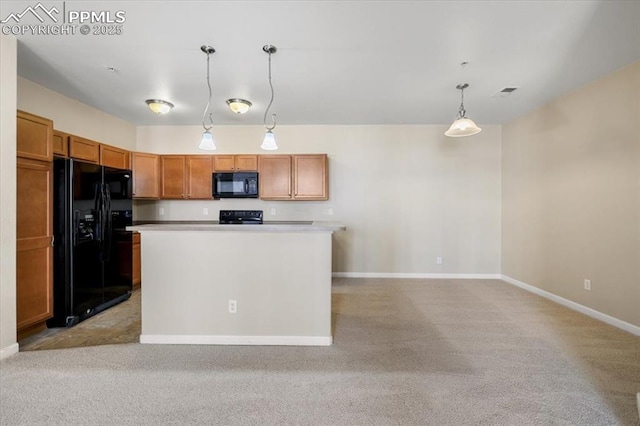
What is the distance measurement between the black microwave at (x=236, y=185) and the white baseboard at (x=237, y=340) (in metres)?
2.40

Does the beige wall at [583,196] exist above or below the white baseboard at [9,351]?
above

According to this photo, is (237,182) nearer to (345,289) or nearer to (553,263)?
(345,289)

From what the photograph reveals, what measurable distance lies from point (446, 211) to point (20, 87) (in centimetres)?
586

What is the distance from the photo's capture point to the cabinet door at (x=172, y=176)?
437 cm

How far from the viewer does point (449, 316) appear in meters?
2.92

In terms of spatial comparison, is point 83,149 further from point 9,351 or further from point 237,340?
point 237,340

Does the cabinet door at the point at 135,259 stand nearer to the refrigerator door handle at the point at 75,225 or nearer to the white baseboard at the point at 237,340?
the refrigerator door handle at the point at 75,225

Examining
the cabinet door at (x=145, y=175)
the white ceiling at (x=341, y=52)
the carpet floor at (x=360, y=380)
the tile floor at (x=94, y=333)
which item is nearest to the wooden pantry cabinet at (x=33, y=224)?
the tile floor at (x=94, y=333)

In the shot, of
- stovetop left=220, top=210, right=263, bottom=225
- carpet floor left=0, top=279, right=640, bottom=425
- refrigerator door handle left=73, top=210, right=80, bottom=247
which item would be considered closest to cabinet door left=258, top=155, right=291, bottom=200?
stovetop left=220, top=210, right=263, bottom=225

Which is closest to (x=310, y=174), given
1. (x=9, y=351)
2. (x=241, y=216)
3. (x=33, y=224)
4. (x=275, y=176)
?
(x=275, y=176)

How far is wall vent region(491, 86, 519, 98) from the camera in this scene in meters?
3.12

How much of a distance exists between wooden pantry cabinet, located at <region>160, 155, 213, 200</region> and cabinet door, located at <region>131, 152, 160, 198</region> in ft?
0.28

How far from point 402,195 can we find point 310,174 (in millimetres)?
1634

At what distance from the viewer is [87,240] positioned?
9.42ft
